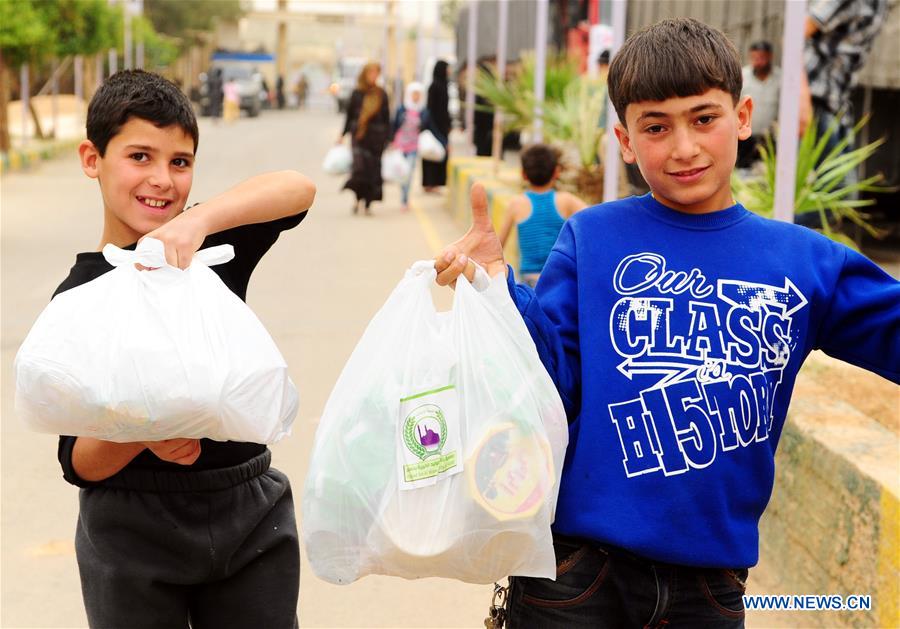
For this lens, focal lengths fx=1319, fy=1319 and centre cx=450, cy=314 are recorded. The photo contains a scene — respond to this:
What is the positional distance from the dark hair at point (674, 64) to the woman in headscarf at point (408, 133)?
13841 millimetres

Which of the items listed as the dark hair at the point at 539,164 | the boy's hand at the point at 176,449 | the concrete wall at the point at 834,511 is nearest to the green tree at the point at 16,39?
the dark hair at the point at 539,164

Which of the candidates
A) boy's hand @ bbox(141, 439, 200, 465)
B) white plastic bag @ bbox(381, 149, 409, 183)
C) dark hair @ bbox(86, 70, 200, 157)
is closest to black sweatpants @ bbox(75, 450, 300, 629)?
boy's hand @ bbox(141, 439, 200, 465)

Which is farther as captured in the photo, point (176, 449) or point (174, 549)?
point (174, 549)

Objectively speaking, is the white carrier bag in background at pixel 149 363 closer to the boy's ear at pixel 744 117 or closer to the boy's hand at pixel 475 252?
the boy's hand at pixel 475 252

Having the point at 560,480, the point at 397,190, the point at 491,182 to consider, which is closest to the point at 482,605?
the point at 560,480

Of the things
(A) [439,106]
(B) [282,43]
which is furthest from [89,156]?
(B) [282,43]

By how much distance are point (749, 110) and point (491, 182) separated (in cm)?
1065

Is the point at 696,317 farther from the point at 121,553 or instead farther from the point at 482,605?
the point at 482,605

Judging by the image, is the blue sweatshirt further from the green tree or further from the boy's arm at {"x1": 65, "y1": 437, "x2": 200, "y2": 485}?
the green tree

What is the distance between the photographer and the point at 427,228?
1399 cm

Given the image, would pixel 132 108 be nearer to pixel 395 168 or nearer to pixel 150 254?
pixel 150 254

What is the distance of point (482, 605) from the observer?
13.8ft

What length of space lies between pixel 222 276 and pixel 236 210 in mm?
176

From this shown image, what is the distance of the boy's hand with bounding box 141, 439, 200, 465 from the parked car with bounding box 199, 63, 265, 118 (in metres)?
44.2
